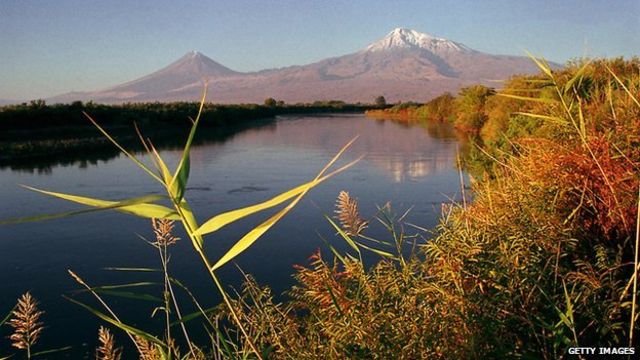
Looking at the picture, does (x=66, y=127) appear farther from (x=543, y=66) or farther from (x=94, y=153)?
(x=543, y=66)

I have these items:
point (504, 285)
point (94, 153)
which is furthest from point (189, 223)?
point (94, 153)

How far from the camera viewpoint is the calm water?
8.73 meters

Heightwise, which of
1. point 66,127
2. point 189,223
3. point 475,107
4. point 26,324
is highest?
point 475,107

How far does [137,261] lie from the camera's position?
10.4m

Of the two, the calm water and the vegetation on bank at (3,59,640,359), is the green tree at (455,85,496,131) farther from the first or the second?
the vegetation on bank at (3,59,640,359)

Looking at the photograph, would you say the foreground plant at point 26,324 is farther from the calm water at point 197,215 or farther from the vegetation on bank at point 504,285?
the calm water at point 197,215

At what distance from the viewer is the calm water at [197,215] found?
8727mm

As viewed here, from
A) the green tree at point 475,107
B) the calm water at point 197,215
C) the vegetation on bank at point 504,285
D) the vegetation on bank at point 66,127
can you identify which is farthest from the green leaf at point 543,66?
the green tree at point 475,107

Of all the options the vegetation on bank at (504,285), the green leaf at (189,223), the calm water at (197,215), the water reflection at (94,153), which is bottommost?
the calm water at (197,215)

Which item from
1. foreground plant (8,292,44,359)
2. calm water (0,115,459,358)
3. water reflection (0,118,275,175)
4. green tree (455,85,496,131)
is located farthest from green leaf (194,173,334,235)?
green tree (455,85,496,131)

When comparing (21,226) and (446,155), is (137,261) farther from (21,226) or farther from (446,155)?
(446,155)

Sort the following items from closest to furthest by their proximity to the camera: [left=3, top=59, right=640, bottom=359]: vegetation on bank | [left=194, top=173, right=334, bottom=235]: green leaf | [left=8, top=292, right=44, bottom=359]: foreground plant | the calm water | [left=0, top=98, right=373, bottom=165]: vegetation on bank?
[left=194, top=173, right=334, bottom=235]: green leaf
[left=8, top=292, right=44, bottom=359]: foreground plant
[left=3, top=59, right=640, bottom=359]: vegetation on bank
the calm water
[left=0, top=98, right=373, bottom=165]: vegetation on bank

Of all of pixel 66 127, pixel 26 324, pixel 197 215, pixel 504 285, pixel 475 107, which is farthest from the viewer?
pixel 475 107

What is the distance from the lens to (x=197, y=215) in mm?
13344
